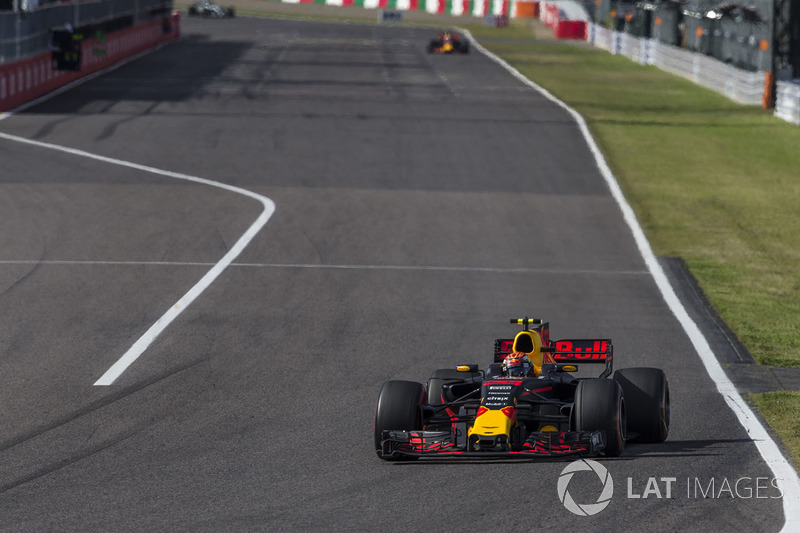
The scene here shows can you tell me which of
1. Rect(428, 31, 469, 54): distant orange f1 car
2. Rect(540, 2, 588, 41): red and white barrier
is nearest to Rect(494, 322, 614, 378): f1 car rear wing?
Rect(428, 31, 469, 54): distant orange f1 car

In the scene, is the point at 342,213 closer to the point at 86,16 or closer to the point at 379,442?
the point at 379,442

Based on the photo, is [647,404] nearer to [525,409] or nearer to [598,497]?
[525,409]

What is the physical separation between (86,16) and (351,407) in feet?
121

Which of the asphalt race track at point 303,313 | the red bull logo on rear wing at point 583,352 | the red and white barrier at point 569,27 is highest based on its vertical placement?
the red and white barrier at point 569,27

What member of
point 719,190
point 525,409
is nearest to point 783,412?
point 525,409

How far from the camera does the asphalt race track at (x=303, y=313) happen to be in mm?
9148

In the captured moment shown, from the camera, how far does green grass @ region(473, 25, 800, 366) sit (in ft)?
57.0

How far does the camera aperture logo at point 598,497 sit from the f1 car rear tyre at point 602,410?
0.77ft

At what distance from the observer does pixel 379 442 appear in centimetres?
1013

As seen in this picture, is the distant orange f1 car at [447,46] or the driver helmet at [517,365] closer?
the driver helmet at [517,365]

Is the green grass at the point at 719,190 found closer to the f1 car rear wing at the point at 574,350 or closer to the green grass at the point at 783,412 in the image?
the green grass at the point at 783,412

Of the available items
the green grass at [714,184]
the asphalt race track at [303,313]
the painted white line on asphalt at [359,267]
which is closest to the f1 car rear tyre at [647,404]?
the asphalt race track at [303,313]

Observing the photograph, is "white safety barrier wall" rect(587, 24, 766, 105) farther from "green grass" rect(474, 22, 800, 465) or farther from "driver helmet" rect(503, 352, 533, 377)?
"driver helmet" rect(503, 352, 533, 377)

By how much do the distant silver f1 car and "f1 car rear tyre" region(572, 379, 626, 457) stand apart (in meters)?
82.6
